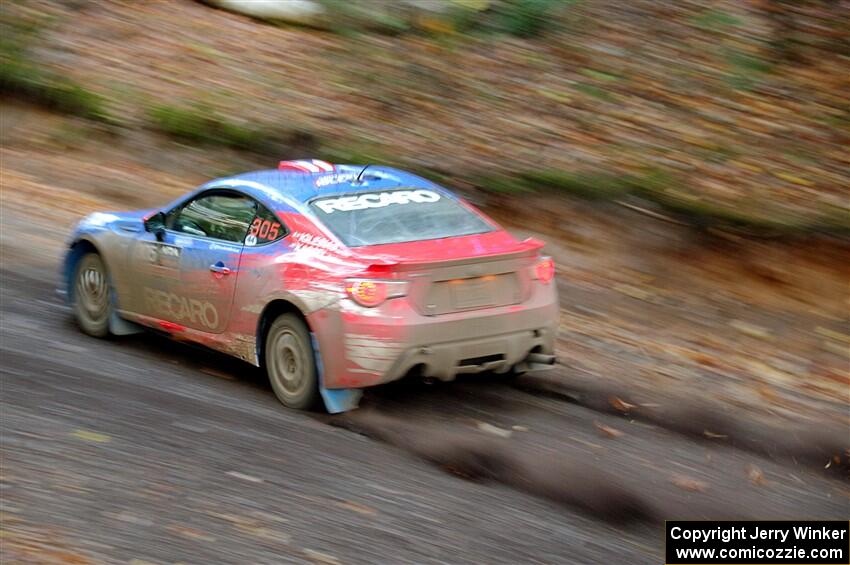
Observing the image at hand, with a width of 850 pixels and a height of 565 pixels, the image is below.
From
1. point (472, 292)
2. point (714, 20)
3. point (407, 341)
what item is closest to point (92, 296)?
point (407, 341)

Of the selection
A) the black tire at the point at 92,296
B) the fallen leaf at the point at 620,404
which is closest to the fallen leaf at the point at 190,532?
the fallen leaf at the point at 620,404

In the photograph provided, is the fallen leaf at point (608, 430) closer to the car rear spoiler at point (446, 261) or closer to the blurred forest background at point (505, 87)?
the car rear spoiler at point (446, 261)

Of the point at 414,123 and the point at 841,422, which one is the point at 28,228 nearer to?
the point at 414,123

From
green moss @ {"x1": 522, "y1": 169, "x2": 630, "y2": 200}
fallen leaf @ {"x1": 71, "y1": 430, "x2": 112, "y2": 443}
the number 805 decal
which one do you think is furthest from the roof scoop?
green moss @ {"x1": 522, "y1": 169, "x2": 630, "y2": 200}

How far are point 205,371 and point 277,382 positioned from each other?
100 centimetres

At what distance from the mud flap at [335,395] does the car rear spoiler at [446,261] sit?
24.0 inches

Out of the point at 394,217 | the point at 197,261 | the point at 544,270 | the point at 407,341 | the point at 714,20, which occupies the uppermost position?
the point at 714,20

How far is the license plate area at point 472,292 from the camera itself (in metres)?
6.91

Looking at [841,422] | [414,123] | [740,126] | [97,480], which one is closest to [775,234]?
[740,126]

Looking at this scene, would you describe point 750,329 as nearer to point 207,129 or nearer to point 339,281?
point 339,281

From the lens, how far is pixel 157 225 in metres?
8.21

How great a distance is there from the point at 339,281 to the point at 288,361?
0.79 meters

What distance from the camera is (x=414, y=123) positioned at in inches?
558

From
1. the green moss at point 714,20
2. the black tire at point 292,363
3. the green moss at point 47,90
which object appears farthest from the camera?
the green moss at point 47,90
